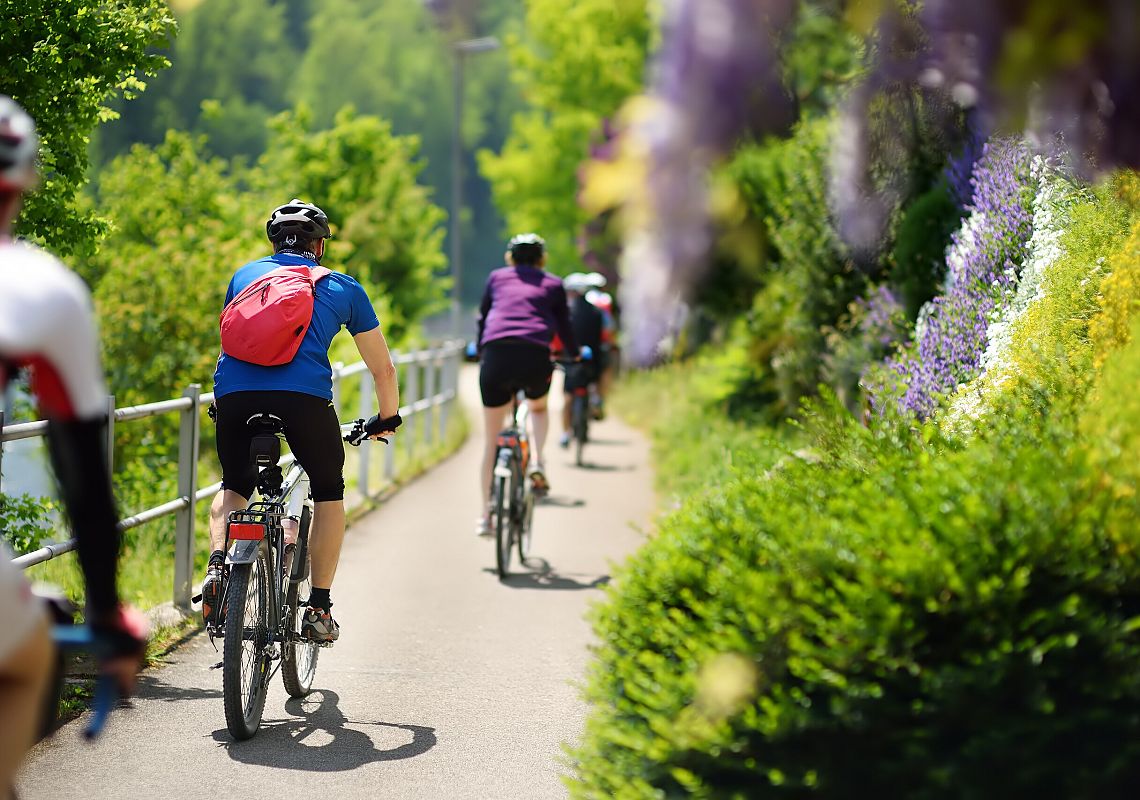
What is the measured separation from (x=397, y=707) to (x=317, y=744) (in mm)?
698

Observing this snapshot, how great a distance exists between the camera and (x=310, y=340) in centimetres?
594

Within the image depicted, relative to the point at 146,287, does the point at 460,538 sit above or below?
below

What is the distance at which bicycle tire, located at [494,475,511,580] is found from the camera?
9.75 meters

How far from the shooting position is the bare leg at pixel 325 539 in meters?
6.18

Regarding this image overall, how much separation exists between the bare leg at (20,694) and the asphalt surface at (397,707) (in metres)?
2.18

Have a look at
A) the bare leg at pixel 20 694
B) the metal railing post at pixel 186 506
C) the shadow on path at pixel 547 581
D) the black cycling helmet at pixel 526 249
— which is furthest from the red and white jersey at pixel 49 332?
the black cycling helmet at pixel 526 249

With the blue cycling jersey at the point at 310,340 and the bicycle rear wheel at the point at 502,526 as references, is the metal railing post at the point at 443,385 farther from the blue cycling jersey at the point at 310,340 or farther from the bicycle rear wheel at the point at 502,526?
the blue cycling jersey at the point at 310,340

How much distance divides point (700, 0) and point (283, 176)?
27440 mm

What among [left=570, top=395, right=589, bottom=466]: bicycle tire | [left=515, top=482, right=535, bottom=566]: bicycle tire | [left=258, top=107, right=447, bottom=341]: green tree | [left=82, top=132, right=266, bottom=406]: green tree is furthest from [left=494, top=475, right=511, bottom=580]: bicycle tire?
[left=258, top=107, right=447, bottom=341]: green tree

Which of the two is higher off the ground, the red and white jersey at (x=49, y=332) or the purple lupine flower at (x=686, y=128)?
the purple lupine flower at (x=686, y=128)

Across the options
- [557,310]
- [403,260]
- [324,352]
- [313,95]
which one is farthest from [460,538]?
[313,95]

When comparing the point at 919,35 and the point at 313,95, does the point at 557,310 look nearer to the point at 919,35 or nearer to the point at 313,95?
the point at 919,35

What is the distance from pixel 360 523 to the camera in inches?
487

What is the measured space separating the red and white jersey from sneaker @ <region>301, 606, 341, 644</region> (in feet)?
11.0
